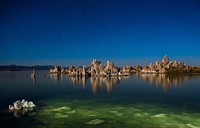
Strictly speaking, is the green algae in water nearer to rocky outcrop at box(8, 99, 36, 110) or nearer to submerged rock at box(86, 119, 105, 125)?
submerged rock at box(86, 119, 105, 125)

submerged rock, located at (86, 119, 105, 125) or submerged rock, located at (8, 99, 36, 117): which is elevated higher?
submerged rock, located at (8, 99, 36, 117)

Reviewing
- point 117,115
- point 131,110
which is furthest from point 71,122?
point 131,110

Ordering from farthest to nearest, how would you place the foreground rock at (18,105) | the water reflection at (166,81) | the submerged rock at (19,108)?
the water reflection at (166,81) → the foreground rock at (18,105) → the submerged rock at (19,108)

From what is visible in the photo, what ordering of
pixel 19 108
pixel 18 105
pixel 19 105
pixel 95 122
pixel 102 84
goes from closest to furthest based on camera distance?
pixel 95 122 < pixel 19 108 < pixel 18 105 < pixel 19 105 < pixel 102 84

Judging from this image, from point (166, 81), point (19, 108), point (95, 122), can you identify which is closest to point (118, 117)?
point (95, 122)

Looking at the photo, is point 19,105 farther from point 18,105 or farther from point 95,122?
point 95,122

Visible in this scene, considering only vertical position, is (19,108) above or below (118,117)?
above

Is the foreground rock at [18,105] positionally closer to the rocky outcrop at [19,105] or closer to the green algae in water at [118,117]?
the rocky outcrop at [19,105]

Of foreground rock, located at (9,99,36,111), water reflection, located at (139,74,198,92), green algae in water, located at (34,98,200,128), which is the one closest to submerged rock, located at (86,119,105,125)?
green algae in water, located at (34,98,200,128)

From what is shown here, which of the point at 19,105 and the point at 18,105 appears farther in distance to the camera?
the point at 19,105

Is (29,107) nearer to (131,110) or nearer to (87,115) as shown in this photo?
(87,115)

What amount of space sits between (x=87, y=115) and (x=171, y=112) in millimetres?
11140

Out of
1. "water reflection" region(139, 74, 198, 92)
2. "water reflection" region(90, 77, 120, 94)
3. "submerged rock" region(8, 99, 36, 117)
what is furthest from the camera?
"water reflection" region(139, 74, 198, 92)

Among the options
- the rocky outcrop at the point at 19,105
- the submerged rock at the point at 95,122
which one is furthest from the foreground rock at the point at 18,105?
the submerged rock at the point at 95,122
